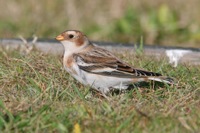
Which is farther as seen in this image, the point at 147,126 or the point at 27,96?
the point at 27,96

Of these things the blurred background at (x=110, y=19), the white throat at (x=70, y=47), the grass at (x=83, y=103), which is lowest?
the grass at (x=83, y=103)

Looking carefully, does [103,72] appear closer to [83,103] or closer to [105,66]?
[105,66]

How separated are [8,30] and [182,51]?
384cm

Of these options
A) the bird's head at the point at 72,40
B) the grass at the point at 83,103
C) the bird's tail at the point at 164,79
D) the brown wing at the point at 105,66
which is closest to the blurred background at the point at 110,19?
the bird's head at the point at 72,40

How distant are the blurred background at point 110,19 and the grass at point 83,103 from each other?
356 cm

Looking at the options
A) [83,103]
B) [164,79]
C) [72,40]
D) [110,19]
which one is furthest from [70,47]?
[110,19]

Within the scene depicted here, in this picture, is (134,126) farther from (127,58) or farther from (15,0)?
(15,0)

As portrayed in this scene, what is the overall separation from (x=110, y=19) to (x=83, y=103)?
598cm

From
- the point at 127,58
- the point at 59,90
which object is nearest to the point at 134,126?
the point at 59,90

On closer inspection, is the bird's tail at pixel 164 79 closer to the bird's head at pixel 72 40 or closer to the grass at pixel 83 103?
the grass at pixel 83 103

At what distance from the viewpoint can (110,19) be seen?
11.1 meters

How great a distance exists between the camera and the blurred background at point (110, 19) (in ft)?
34.2

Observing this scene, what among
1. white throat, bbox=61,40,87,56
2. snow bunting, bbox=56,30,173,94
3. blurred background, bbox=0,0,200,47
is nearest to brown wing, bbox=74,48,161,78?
snow bunting, bbox=56,30,173,94

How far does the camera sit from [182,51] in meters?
7.69
